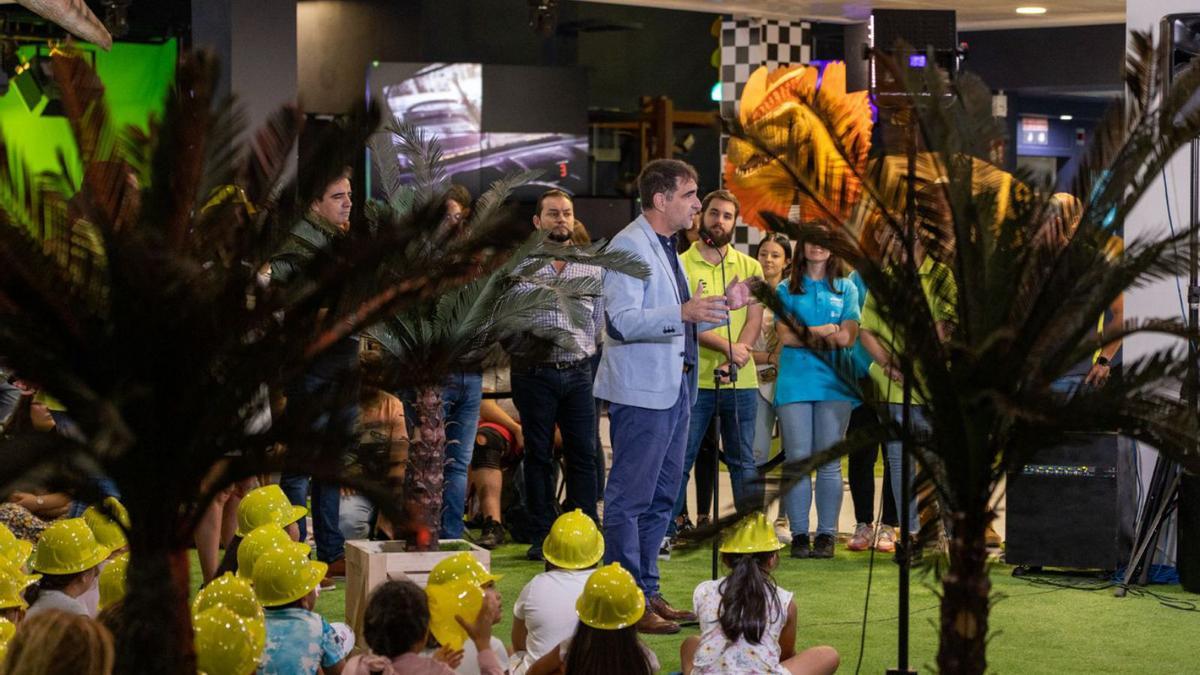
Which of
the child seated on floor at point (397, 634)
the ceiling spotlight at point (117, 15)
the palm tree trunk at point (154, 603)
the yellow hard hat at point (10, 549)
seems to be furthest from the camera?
the ceiling spotlight at point (117, 15)

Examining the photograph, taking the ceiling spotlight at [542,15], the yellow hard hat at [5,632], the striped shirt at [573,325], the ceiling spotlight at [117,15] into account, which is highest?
the ceiling spotlight at [542,15]

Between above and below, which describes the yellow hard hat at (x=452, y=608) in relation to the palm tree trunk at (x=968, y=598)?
below

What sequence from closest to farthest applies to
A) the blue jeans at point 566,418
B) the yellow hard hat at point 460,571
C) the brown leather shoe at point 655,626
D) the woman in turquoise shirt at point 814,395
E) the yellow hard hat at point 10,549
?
the yellow hard hat at point 460,571 → the yellow hard hat at point 10,549 → the brown leather shoe at point 655,626 → the blue jeans at point 566,418 → the woman in turquoise shirt at point 814,395

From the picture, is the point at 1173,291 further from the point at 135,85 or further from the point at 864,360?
the point at 135,85

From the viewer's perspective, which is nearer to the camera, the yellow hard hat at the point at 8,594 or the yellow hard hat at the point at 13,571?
the yellow hard hat at the point at 8,594

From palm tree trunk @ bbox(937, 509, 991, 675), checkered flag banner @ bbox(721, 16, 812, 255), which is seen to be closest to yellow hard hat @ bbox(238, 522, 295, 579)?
palm tree trunk @ bbox(937, 509, 991, 675)

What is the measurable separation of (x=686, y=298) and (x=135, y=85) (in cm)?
839

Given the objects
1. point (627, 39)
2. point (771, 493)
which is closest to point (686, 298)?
point (771, 493)

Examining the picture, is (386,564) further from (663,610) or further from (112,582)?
(663,610)

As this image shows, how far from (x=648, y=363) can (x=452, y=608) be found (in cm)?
134

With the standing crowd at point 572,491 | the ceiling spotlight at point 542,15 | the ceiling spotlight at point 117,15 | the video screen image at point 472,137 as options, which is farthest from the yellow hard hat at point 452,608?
the video screen image at point 472,137

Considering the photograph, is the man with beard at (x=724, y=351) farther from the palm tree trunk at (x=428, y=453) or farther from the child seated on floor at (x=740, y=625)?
the child seated on floor at (x=740, y=625)

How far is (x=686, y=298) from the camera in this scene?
5223mm

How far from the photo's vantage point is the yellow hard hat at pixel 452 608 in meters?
3.90
